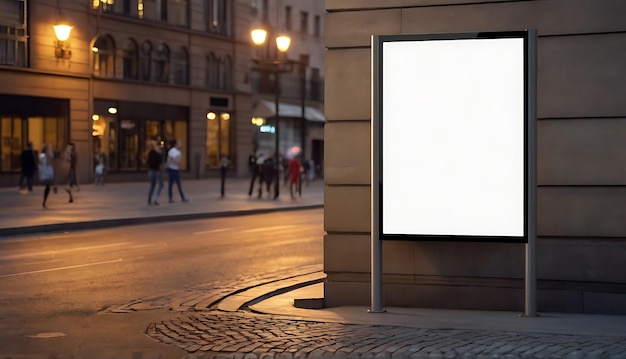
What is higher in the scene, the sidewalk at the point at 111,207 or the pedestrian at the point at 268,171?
the pedestrian at the point at 268,171

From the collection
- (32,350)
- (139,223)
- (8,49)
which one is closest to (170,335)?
(32,350)

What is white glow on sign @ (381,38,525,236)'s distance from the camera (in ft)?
30.6

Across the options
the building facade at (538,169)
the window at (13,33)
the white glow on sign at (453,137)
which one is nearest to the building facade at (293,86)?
the window at (13,33)

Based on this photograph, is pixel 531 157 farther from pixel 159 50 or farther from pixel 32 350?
pixel 159 50

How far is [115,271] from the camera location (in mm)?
14031

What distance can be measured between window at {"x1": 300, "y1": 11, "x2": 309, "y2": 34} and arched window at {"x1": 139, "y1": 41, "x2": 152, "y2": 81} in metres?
19.6

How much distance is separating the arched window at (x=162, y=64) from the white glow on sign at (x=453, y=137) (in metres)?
42.7

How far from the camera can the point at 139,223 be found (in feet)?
81.5

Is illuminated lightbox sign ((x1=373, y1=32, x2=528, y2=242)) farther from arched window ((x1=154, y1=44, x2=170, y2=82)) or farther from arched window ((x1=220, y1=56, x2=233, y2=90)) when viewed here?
arched window ((x1=220, y1=56, x2=233, y2=90))

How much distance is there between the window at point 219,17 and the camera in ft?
182

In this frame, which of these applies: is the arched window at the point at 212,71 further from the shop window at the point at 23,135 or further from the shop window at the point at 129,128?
the shop window at the point at 23,135

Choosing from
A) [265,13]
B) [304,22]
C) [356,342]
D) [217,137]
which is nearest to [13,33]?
[217,137]

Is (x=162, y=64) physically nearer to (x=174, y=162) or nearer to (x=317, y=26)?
(x=317, y=26)

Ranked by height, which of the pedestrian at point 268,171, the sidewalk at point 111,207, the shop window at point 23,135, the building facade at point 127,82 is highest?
the building facade at point 127,82
